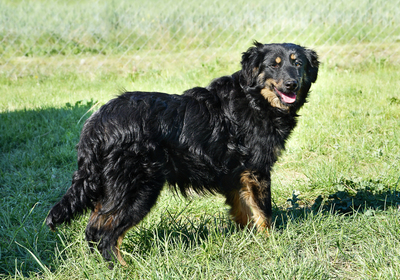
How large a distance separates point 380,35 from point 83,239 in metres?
8.61

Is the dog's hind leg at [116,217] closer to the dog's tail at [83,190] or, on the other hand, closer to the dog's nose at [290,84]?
the dog's tail at [83,190]

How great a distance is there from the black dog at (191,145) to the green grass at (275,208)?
10.8 inches

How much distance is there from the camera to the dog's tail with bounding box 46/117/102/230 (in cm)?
275

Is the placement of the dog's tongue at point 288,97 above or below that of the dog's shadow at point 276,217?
above

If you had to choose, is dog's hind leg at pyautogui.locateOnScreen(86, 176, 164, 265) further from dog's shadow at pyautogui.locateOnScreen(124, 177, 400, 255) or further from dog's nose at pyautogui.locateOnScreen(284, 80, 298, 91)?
dog's nose at pyautogui.locateOnScreen(284, 80, 298, 91)

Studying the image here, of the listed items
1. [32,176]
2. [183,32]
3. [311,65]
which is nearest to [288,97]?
[311,65]

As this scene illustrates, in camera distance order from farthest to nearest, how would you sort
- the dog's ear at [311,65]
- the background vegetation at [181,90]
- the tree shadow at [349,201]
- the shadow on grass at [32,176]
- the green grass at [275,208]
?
the dog's ear at [311,65]
the tree shadow at [349,201]
the shadow on grass at [32,176]
the background vegetation at [181,90]
the green grass at [275,208]

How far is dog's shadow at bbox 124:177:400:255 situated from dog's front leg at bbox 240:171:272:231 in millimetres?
103

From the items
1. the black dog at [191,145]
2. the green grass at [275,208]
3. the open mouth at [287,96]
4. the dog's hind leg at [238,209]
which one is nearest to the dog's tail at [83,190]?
the black dog at [191,145]

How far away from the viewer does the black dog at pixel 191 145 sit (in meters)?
2.74

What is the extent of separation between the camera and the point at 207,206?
12.3 ft

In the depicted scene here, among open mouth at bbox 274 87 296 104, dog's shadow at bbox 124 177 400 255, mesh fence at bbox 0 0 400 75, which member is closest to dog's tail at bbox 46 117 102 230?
dog's shadow at bbox 124 177 400 255

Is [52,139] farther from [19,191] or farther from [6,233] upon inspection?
[6,233]

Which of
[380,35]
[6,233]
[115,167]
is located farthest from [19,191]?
[380,35]
